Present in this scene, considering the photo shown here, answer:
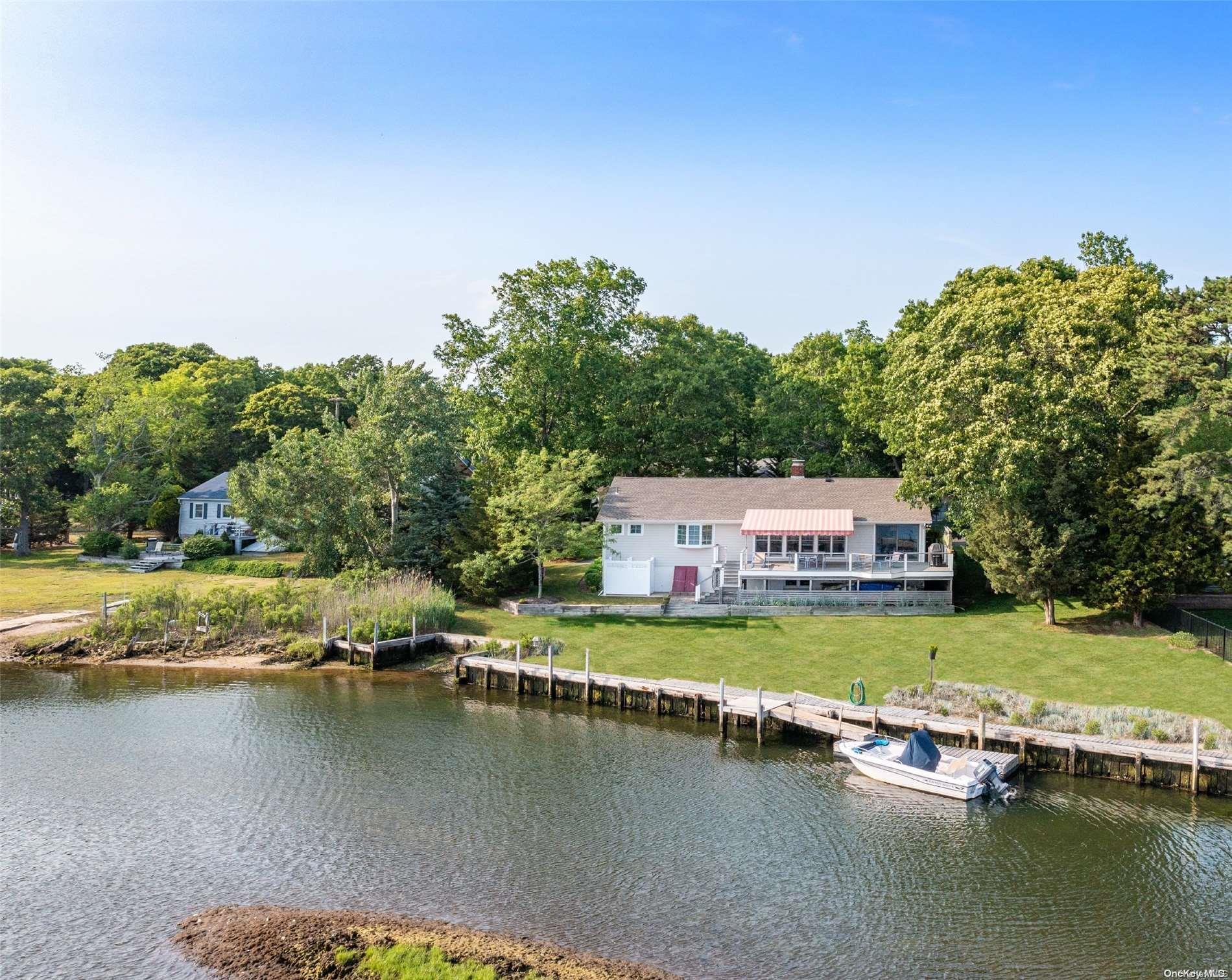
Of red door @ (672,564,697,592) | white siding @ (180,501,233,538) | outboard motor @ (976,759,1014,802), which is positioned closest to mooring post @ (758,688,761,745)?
outboard motor @ (976,759,1014,802)

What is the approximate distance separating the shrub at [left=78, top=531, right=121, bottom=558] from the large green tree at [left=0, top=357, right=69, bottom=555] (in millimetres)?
5656

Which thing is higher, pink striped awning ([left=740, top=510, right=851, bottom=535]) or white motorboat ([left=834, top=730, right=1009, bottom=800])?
pink striped awning ([left=740, top=510, right=851, bottom=535])

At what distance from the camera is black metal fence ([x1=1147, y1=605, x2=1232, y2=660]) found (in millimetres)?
32688

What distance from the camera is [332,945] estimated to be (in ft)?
55.5

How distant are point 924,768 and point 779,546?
67.8ft

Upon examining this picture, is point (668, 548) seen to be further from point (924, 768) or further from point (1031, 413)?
point (924, 768)

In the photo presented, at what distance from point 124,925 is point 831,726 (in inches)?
730

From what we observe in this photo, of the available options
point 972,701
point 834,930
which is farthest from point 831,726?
point 834,930

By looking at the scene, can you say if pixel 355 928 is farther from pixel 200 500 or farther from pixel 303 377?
pixel 303 377

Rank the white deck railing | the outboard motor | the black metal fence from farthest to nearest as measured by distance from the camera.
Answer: the white deck railing → the black metal fence → the outboard motor

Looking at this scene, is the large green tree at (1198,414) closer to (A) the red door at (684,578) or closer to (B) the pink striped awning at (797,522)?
(B) the pink striped awning at (797,522)

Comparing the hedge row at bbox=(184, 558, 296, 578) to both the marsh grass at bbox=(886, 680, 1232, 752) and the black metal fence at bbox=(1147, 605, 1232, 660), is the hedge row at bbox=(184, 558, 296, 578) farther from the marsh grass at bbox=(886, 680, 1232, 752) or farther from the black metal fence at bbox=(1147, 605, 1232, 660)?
the black metal fence at bbox=(1147, 605, 1232, 660)

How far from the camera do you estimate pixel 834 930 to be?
1794 centimetres

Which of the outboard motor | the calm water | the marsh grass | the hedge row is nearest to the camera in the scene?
the calm water
